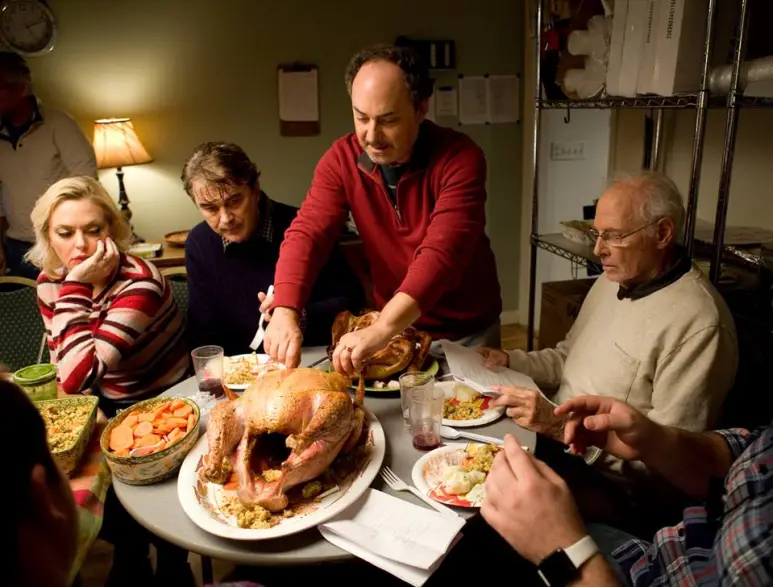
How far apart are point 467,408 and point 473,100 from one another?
310 centimetres

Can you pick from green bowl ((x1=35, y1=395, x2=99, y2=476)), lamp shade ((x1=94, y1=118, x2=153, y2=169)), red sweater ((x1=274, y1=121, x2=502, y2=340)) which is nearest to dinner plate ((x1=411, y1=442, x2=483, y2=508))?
red sweater ((x1=274, y1=121, x2=502, y2=340))

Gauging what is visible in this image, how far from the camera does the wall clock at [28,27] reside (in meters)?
3.40

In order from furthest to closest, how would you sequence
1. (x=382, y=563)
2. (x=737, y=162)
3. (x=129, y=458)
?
(x=737, y=162) < (x=129, y=458) < (x=382, y=563)

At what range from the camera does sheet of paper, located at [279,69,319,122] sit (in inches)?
151

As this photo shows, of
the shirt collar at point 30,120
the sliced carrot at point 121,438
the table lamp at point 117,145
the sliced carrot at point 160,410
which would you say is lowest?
the sliced carrot at point 121,438

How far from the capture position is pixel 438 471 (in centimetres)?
124

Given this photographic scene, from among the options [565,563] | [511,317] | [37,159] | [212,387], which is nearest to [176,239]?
Answer: [37,159]

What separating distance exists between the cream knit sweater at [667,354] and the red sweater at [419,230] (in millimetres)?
418

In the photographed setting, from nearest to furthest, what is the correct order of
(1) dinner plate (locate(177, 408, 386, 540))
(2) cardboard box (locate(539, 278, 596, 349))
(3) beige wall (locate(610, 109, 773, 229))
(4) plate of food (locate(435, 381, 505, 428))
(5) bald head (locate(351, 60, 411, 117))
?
(1) dinner plate (locate(177, 408, 386, 540)) < (4) plate of food (locate(435, 381, 505, 428)) < (5) bald head (locate(351, 60, 411, 117)) < (3) beige wall (locate(610, 109, 773, 229)) < (2) cardboard box (locate(539, 278, 596, 349))

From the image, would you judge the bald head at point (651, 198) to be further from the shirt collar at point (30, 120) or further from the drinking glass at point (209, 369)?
the shirt collar at point (30, 120)

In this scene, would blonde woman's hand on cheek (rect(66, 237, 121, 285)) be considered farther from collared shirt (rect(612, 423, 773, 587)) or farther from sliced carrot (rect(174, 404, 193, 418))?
collared shirt (rect(612, 423, 773, 587))

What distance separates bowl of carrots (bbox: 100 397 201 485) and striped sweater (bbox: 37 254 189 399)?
1.42ft

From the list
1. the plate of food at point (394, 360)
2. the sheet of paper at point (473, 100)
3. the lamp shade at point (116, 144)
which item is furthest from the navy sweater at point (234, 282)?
the sheet of paper at point (473, 100)

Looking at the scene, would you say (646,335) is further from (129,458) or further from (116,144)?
(116,144)
